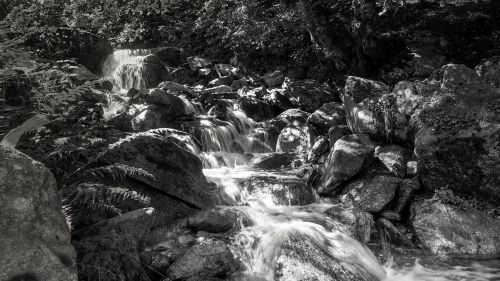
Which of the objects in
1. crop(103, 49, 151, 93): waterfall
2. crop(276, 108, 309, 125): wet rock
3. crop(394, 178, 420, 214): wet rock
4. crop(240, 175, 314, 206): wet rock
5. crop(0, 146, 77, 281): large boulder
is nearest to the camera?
crop(0, 146, 77, 281): large boulder

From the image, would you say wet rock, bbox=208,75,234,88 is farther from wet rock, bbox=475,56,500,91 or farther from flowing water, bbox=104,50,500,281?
wet rock, bbox=475,56,500,91

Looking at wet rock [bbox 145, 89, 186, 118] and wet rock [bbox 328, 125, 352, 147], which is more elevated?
wet rock [bbox 145, 89, 186, 118]

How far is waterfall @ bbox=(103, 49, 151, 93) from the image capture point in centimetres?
1509

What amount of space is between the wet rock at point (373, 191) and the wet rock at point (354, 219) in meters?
0.45

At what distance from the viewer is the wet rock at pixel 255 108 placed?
13030 mm

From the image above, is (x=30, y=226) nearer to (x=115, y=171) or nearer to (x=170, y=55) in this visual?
(x=115, y=171)

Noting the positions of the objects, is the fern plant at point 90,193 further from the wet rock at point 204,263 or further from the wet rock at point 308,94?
the wet rock at point 308,94

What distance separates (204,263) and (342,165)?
14.4ft

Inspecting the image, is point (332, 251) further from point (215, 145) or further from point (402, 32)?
point (402, 32)

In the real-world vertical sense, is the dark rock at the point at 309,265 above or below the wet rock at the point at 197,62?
below

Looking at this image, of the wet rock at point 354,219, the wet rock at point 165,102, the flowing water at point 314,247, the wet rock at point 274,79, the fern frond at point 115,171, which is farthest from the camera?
the wet rock at point 274,79

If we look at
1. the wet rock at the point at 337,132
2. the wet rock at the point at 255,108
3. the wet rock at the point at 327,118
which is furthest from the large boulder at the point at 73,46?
the wet rock at the point at 337,132

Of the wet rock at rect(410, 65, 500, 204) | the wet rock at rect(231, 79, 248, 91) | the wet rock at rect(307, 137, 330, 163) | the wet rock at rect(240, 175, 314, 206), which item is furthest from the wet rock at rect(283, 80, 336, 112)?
the wet rock at rect(240, 175, 314, 206)

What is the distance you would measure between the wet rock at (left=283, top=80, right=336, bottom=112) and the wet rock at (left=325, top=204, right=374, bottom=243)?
6.86 m
